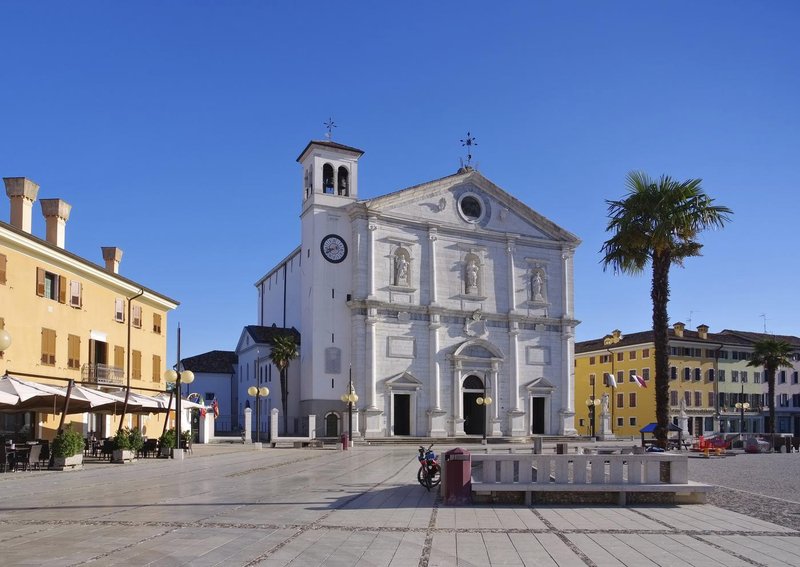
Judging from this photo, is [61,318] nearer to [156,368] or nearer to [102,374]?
[102,374]

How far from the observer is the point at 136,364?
131 feet

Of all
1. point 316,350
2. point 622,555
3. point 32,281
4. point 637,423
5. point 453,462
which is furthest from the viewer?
point 637,423

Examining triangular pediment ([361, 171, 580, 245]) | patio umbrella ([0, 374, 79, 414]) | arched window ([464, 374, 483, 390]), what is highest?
triangular pediment ([361, 171, 580, 245])

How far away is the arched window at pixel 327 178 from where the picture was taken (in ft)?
199

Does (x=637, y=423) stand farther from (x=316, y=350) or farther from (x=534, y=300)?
(x=316, y=350)

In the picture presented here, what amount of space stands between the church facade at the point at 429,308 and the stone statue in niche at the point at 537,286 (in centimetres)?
10

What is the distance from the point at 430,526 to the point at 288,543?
255cm

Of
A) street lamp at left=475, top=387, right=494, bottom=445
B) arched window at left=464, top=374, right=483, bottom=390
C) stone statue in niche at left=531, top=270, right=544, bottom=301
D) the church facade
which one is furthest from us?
stone statue in niche at left=531, top=270, right=544, bottom=301

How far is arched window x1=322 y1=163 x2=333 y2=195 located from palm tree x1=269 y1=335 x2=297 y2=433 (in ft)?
38.0

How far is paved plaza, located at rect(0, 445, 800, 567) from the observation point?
383 inches

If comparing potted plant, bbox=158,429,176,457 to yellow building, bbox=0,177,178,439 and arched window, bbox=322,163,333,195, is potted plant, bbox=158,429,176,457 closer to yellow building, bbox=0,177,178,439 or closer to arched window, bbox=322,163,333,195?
yellow building, bbox=0,177,178,439

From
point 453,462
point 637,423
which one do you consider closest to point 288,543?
point 453,462

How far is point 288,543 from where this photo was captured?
10.6 meters

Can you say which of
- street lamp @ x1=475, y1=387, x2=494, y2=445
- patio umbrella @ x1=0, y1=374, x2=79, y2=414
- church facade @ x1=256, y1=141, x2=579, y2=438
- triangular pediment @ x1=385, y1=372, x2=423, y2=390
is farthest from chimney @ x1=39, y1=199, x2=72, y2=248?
street lamp @ x1=475, y1=387, x2=494, y2=445
